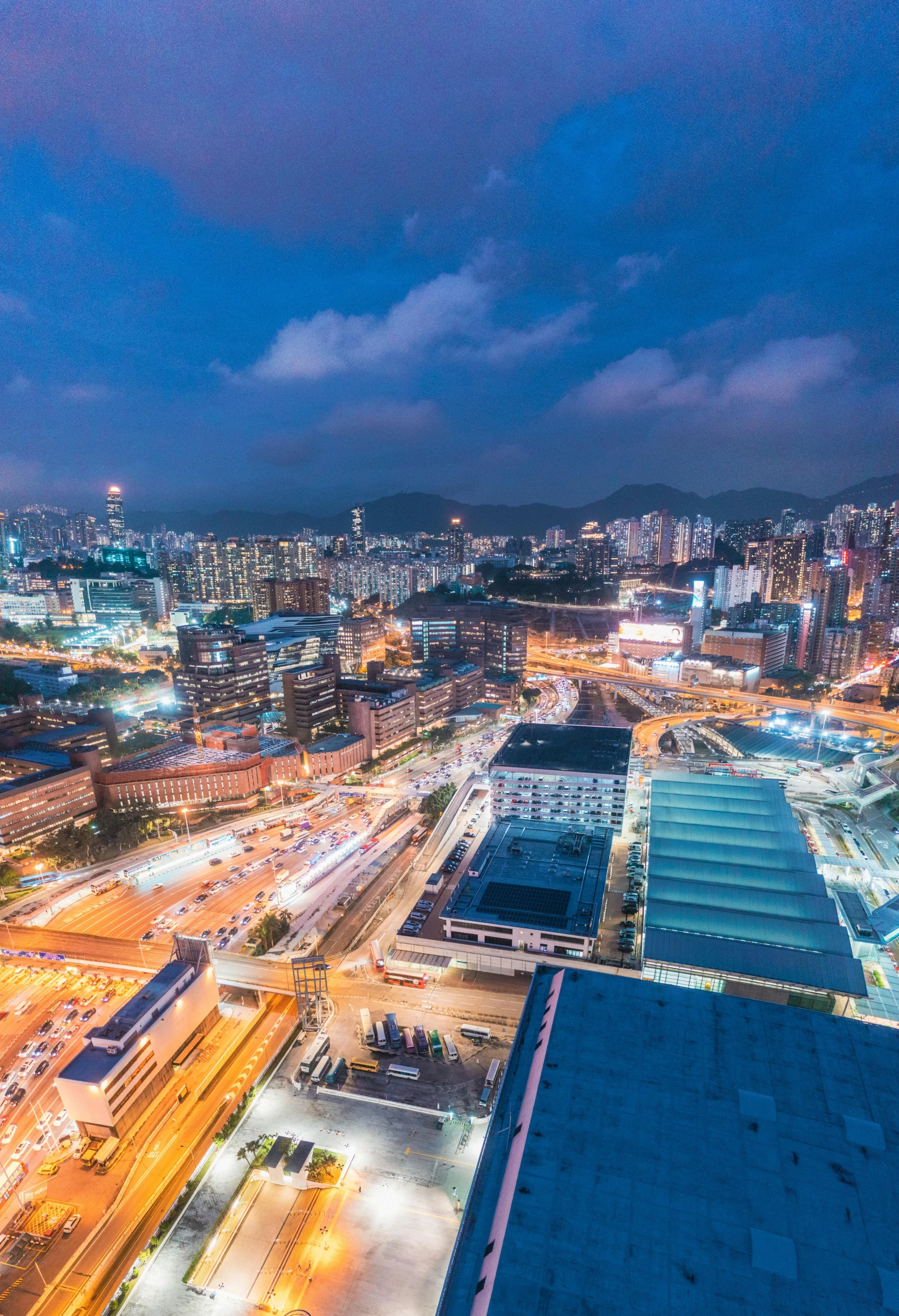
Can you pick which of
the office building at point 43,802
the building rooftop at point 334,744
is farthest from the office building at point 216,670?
the office building at point 43,802

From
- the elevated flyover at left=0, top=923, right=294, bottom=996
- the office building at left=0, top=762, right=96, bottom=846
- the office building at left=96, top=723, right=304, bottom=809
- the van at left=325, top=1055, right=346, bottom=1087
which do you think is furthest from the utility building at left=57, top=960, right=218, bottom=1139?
the office building at left=96, top=723, right=304, bottom=809

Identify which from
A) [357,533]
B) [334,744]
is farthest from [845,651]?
[357,533]

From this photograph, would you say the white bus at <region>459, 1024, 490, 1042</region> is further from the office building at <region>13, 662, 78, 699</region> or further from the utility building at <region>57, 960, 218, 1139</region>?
the office building at <region>13, 662, 78, 699</region>

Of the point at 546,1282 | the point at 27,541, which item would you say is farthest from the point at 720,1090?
the point at 27,541

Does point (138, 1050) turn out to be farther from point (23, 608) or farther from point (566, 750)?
point (23, 608)

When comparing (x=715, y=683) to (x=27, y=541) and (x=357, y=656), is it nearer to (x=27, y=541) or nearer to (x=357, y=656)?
(x=357, y=656)

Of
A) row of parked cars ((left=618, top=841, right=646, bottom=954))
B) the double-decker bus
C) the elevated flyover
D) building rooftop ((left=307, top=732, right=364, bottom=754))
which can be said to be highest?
building rooftop ((left=307, top=732, right=364, bottom=754))
